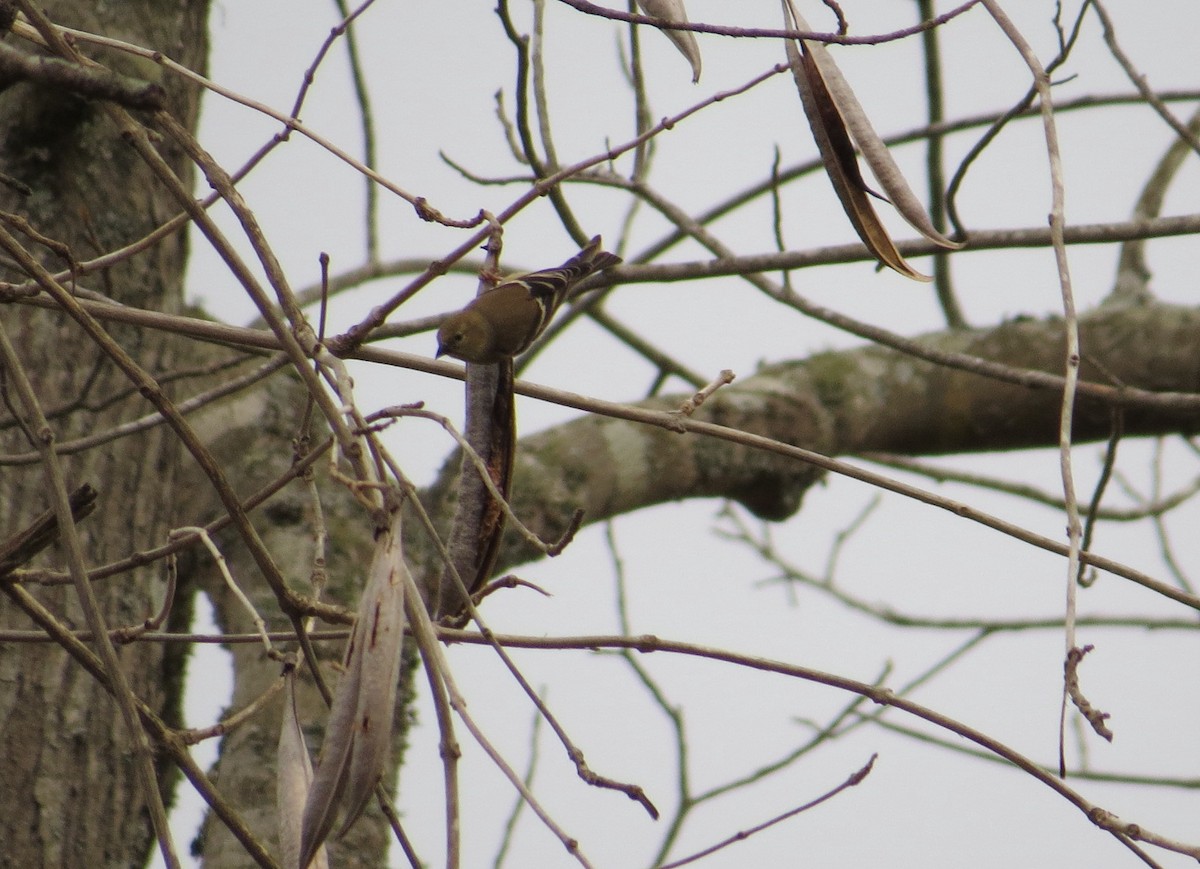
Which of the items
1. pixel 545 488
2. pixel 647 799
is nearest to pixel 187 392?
pixel 545 488

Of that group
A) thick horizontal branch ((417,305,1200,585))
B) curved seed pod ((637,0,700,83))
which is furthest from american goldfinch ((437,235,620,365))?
thick horizontal branch ((417,305,1200,585))

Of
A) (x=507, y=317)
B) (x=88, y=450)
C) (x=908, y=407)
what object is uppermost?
(x=908, y=407)

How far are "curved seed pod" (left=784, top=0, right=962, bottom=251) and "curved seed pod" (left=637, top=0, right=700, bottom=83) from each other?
0.19 ft

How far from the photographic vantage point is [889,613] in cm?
288

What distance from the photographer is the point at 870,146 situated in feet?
2.33

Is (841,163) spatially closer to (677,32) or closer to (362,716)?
(677,32)

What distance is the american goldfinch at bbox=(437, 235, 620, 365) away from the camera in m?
0.77

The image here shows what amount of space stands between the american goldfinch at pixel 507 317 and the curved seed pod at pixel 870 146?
0.75ft

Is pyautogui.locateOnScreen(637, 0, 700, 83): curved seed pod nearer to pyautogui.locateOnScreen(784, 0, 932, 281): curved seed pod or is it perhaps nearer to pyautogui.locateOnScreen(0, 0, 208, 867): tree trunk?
pyautogui.locateOnScreen(784, 0, 932, 281): curved seed pod

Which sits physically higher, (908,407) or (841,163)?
(908,407)

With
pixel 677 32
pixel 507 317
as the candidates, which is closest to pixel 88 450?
pixel 507 317

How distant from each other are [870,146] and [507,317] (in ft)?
0.80

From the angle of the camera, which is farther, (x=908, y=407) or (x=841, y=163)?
(x=908, y=407)

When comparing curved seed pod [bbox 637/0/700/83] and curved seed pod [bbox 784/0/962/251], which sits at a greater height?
curved seed pod [bbox 637/0/700/83]
